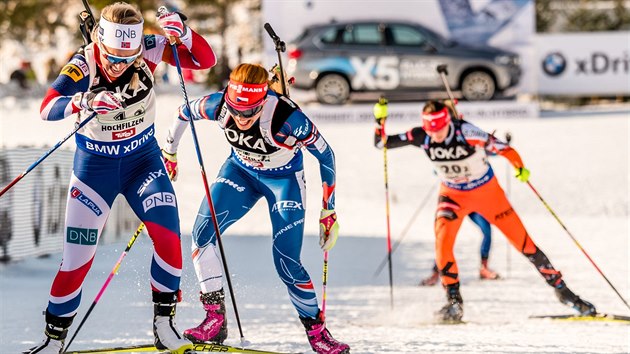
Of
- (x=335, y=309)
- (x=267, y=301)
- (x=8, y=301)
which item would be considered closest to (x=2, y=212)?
A: (x=8, y=301)

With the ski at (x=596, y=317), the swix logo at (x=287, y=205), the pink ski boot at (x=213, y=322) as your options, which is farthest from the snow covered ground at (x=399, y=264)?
the swix logo at (x=287, y=205)

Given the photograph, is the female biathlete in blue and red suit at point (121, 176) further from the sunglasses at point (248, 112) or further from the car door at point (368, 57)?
the car door at point (368, 57)

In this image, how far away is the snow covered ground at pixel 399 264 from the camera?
8.05 metres

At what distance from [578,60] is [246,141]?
17.6m

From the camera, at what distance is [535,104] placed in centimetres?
2205

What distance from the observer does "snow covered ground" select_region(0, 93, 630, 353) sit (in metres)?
8.05

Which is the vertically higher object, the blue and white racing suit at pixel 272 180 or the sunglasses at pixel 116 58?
the sunglasses at pixel 116 58

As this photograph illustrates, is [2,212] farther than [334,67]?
No

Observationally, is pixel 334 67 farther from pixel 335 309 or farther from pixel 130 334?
pixel 130 334

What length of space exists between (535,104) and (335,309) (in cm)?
1346

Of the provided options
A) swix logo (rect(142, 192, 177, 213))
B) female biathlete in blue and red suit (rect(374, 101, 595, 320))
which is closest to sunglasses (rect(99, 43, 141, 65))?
swix logo (rect(142, 192, 177, 213))

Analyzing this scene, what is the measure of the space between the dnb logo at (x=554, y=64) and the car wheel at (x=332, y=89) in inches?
180

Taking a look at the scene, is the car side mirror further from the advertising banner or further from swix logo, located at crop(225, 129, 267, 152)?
swix logo, located at crop(225, 129, 267, 152)

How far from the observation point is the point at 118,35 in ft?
19.9
